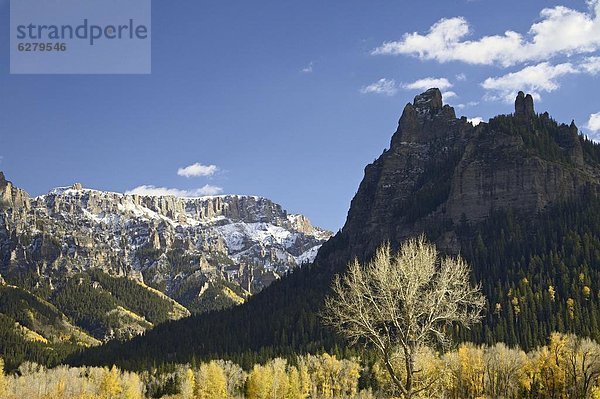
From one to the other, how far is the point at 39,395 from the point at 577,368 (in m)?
125

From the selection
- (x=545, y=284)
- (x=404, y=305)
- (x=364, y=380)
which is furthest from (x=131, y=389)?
(x=404, y=305)

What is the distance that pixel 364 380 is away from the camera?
486 feet

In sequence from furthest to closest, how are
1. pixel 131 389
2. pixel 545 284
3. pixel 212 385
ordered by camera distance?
pixel 545 284 → pixel 131 389 → pixel 212 385

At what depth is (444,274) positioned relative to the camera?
31969 mm

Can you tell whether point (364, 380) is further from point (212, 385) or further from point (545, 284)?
point (545, 284)

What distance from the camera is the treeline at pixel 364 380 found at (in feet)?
321

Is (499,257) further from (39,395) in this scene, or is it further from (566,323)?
(39,395)

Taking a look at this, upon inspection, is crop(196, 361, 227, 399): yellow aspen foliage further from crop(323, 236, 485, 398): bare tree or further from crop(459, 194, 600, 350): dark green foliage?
crop(323, 236, 485, 398): bare tree

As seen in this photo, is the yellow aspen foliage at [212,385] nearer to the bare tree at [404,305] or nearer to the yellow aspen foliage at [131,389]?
the yellow aspen foliage at [131,389]

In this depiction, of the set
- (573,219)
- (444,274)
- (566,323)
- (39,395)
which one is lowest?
(39,395)

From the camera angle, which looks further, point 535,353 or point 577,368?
point 535,353

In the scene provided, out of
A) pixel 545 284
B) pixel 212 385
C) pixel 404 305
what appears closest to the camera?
pixel 404 305

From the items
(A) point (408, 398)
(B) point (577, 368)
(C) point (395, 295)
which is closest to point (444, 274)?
(C) point (395, 295)

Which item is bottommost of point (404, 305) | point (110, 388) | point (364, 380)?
point (364, 380)
